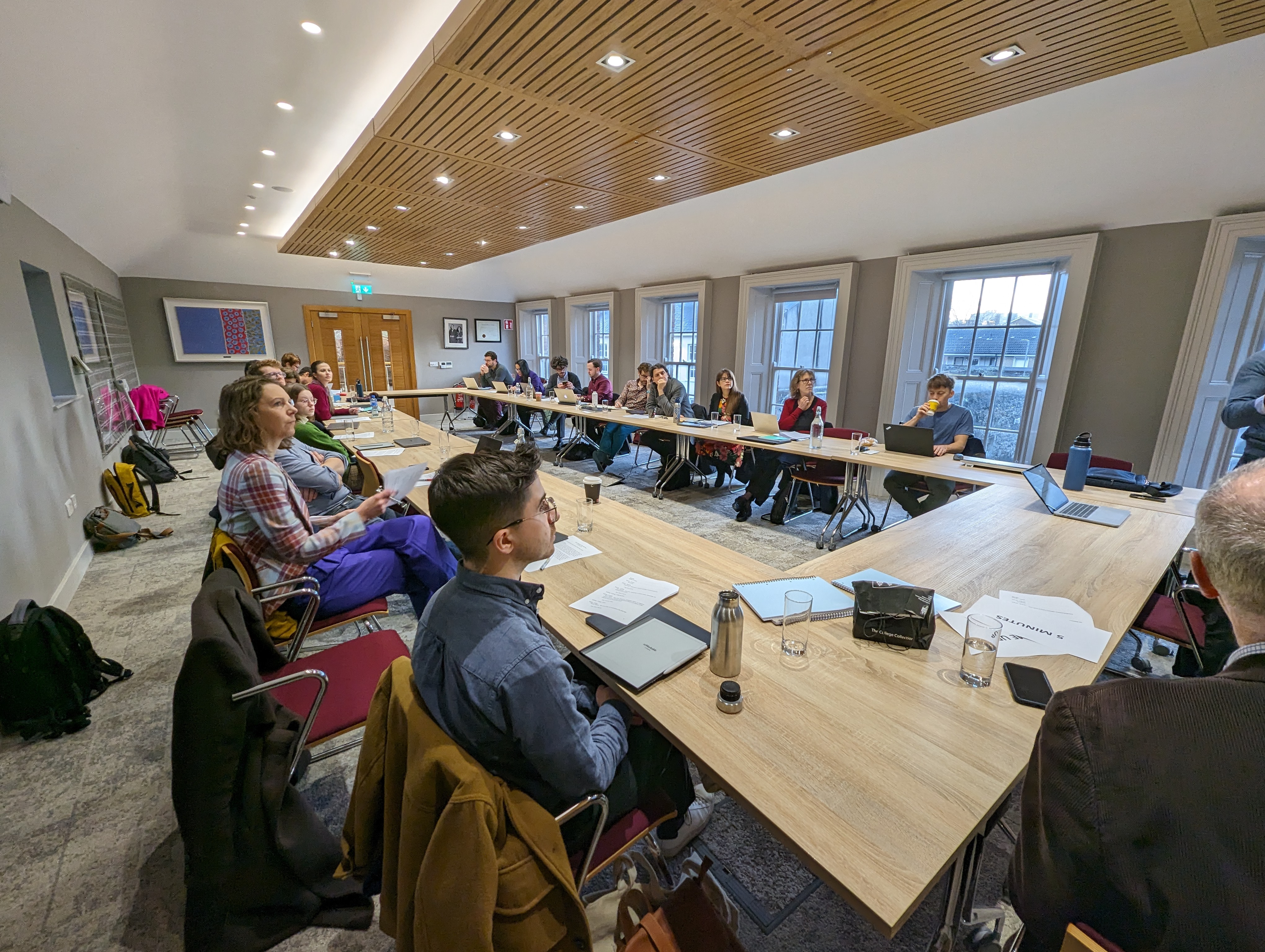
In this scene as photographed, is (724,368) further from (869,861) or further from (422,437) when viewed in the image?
(869,861)

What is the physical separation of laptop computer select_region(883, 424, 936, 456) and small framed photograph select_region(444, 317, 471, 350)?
378 inches

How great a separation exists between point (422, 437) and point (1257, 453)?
552cm

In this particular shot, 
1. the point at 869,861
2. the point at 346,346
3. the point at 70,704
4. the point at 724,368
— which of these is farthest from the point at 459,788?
the point at 346,346

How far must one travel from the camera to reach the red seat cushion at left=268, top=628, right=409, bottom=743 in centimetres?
146

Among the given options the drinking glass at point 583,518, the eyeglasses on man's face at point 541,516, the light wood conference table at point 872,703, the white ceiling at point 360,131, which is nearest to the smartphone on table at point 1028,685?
the light wood conference table at point 872,703

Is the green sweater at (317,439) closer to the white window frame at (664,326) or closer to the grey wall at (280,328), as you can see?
the white window frame at (664,326)

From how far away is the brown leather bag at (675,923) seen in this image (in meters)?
1.00

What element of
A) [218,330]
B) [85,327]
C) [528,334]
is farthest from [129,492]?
[528,334]

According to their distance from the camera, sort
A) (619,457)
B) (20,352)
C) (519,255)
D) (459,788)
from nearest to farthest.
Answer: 1. (459,788)
2. (20,352)
3. (619,457)
4. (519,255)

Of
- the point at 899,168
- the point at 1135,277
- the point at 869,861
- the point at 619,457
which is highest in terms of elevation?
the point at 899,168

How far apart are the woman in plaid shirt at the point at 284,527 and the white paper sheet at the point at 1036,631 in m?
2.05

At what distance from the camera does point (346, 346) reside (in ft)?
33.2

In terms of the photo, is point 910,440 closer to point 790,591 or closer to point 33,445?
point 790,591

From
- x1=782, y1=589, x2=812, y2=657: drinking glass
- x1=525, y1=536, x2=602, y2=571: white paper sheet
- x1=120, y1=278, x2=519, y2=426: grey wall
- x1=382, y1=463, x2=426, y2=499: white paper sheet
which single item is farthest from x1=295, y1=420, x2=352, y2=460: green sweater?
x1=120, y1=278, x2=519, y2=426: grey wall
